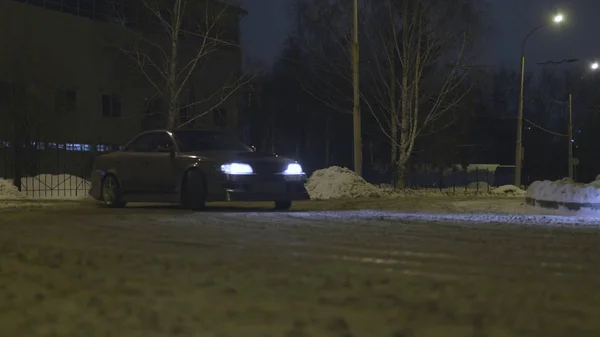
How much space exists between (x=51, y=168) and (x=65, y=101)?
4066 mm

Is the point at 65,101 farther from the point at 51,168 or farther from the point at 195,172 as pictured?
the point at 195,172

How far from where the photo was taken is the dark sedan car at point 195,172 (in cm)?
1288

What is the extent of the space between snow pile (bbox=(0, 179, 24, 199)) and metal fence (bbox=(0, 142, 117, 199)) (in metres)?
1.01

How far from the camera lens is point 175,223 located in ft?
34.6

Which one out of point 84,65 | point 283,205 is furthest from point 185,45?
point 283,205

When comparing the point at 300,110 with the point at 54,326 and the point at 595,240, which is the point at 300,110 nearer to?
the point at 595,240

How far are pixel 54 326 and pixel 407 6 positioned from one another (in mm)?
29422

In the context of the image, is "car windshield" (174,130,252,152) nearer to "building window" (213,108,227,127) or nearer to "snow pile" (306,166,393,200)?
"snow pile" (306,166,393,200)

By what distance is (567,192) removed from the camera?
15.4m

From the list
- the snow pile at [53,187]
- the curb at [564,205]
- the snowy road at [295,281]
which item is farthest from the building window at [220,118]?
the snowy road at [295,281]

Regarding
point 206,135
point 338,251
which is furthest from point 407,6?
point 338,251

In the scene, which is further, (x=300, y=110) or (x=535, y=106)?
(x=535, y=106)

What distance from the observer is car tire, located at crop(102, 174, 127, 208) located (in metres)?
14.5

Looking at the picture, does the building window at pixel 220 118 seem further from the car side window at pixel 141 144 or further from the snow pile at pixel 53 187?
the car side window at pixel 141 144
